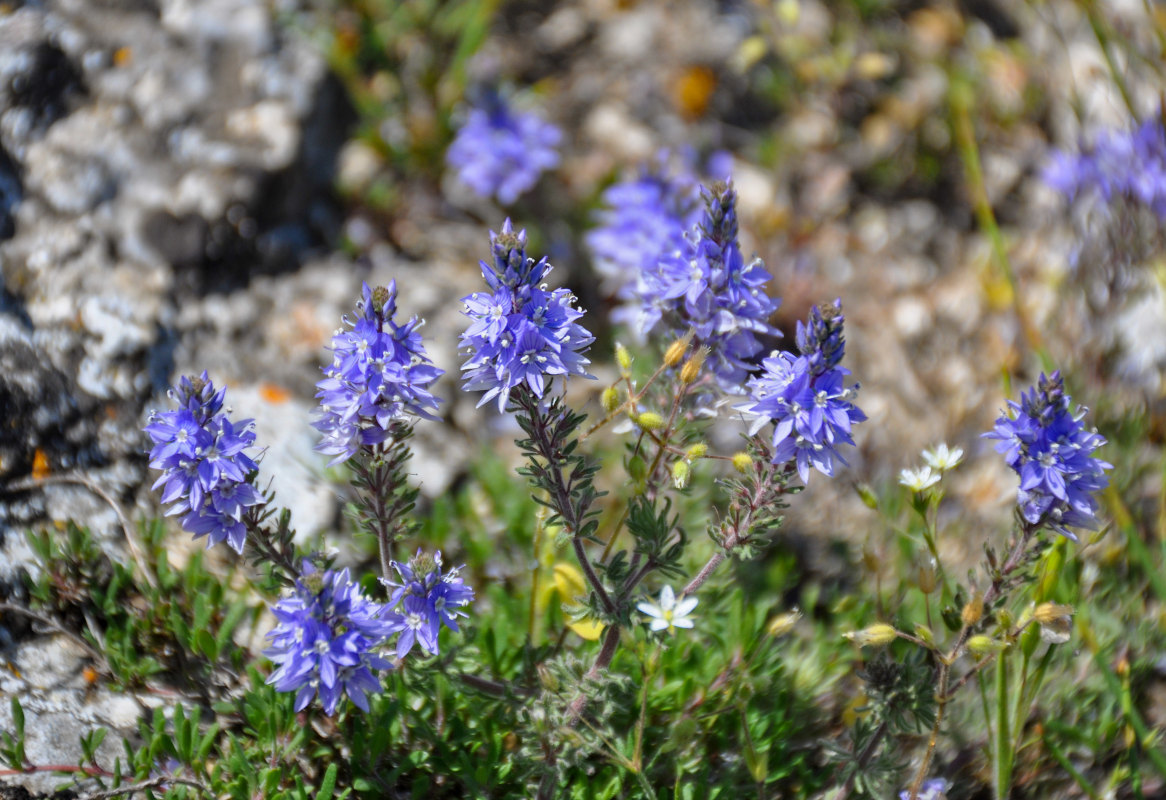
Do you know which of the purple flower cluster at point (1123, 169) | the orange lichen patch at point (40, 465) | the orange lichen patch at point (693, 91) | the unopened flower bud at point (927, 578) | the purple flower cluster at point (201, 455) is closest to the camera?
the purple flower cluster at point (201, 455)

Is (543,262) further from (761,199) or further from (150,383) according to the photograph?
(761,199)

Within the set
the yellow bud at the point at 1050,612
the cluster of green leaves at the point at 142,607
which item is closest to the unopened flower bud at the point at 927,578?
the yellow bud at the point at 1050,612

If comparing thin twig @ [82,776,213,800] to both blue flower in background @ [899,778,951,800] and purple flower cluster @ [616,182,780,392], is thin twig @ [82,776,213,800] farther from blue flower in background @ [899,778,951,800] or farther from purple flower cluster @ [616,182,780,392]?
blue flower in background @ [899,778,951,800]

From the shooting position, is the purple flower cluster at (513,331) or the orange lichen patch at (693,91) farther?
the orange lichen patch at (693,91)

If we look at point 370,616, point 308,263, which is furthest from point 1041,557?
point 308,263

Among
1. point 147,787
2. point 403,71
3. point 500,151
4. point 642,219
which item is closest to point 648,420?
point 147,787

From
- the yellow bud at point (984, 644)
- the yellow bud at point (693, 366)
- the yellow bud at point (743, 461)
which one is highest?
the yellow bud at point (693, 366)

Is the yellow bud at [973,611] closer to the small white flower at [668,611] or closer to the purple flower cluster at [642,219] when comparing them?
the small white flower at [668,611]

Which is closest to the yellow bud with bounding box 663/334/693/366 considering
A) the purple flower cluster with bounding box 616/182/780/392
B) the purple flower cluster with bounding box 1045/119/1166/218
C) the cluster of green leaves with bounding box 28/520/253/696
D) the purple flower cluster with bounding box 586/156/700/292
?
the purple flower cluster with bounding box 616/182/780/392
